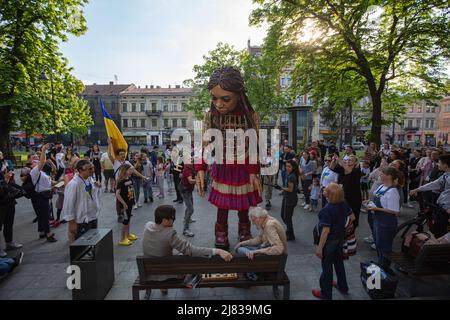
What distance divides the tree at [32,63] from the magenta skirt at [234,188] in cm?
1370

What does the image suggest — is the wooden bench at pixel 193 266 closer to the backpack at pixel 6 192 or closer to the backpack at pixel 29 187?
the backpack at pixel 6 192

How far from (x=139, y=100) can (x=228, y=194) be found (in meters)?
50.5

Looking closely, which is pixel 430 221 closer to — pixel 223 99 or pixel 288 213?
pixel 288 213

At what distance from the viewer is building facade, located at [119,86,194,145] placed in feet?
166

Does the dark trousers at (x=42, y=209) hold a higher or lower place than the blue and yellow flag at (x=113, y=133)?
lower

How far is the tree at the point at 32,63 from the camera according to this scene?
13.5 m

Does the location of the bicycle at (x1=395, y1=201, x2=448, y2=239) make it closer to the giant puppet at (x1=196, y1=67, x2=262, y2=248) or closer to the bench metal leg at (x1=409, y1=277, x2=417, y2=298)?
the bench metal leg at (x1=409, y1=277, x2=417, y2=298)

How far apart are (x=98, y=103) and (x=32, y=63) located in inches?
1561

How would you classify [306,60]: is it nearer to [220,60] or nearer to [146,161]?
[146,161]

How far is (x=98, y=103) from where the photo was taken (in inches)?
2019

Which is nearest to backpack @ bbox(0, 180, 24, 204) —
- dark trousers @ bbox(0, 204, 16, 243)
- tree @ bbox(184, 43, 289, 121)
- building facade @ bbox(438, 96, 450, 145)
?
dark trousers @ bbox(0, 204, 16, 243)

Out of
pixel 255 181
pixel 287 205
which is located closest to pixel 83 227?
pixel 255 181

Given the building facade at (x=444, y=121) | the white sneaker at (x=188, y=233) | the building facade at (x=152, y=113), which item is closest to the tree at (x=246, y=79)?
the white sneaker at (x=188, y=233)
